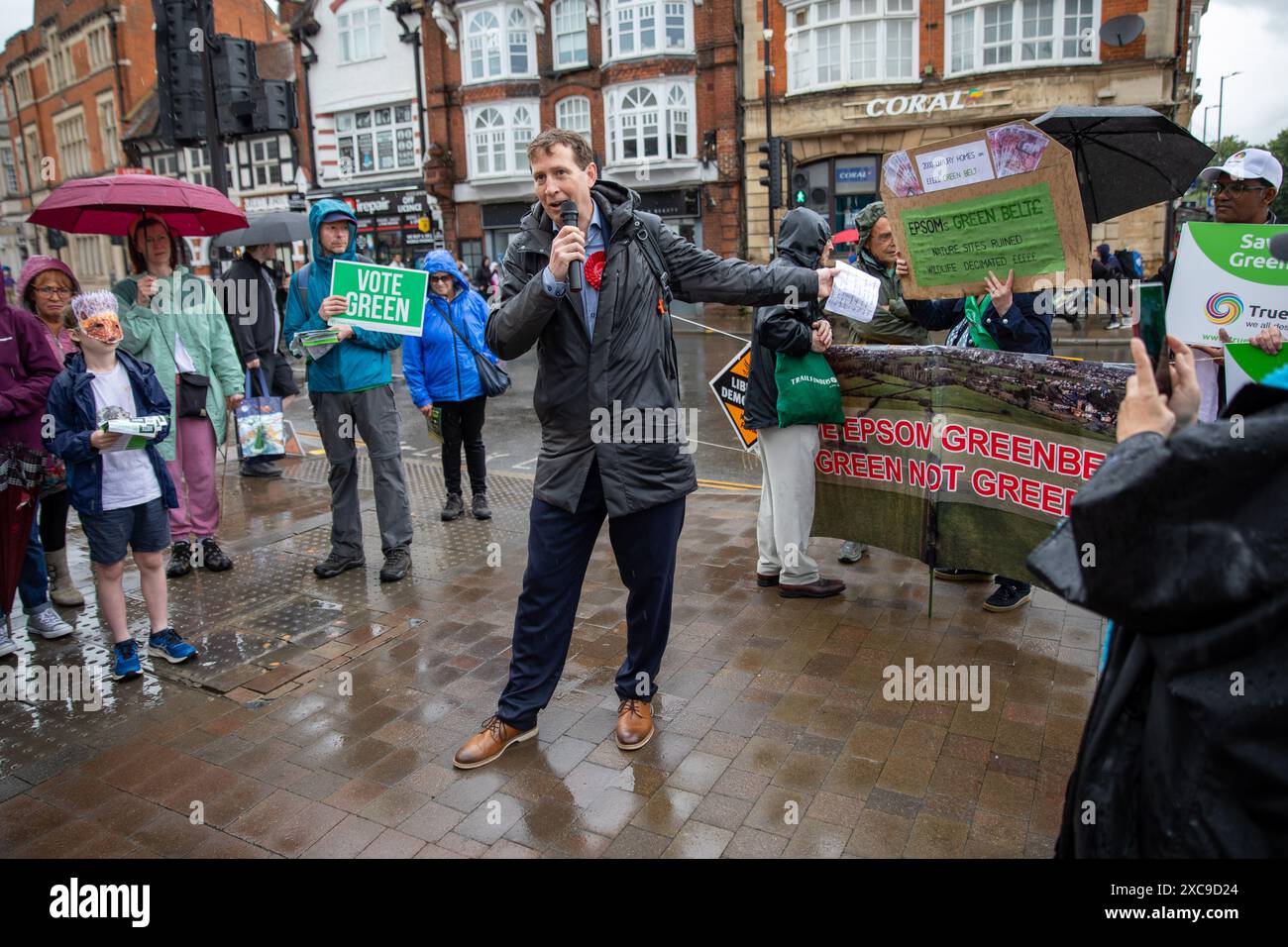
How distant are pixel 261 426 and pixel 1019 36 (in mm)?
23060

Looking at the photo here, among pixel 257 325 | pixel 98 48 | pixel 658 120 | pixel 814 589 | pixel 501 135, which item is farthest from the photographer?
pixel 98 48

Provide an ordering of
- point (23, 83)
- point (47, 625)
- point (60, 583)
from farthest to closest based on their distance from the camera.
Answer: point (23, 83), point (60, 583), point (47, 625)

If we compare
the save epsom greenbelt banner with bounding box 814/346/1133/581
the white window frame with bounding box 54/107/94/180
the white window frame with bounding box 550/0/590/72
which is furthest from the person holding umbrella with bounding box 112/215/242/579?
the white window frame with bounding box 54/107/94/180

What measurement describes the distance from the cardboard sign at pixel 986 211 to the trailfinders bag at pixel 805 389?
61 cm

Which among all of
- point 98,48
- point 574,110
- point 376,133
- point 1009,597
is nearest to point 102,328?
point 1009,597

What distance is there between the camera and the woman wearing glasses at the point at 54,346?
5242mm

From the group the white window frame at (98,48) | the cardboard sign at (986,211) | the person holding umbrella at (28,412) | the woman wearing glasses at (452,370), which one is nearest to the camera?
the cardboard sign at (986,211)

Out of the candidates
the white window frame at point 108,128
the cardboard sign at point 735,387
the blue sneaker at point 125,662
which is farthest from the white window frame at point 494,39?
the blue sneaker at point 125,662

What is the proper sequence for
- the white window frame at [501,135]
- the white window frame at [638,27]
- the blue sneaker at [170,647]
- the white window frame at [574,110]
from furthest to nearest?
the white window frame at [501,135]
the white window frame at [574,110]
the white window frame at [638,27]
the blue sneaker at [170,647]

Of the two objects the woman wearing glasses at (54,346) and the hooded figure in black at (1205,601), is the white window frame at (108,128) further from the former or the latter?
the hooded figure in black at (1205,601)

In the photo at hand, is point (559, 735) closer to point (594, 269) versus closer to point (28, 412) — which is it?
point (594, 269)

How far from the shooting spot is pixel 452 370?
682 centimetres
